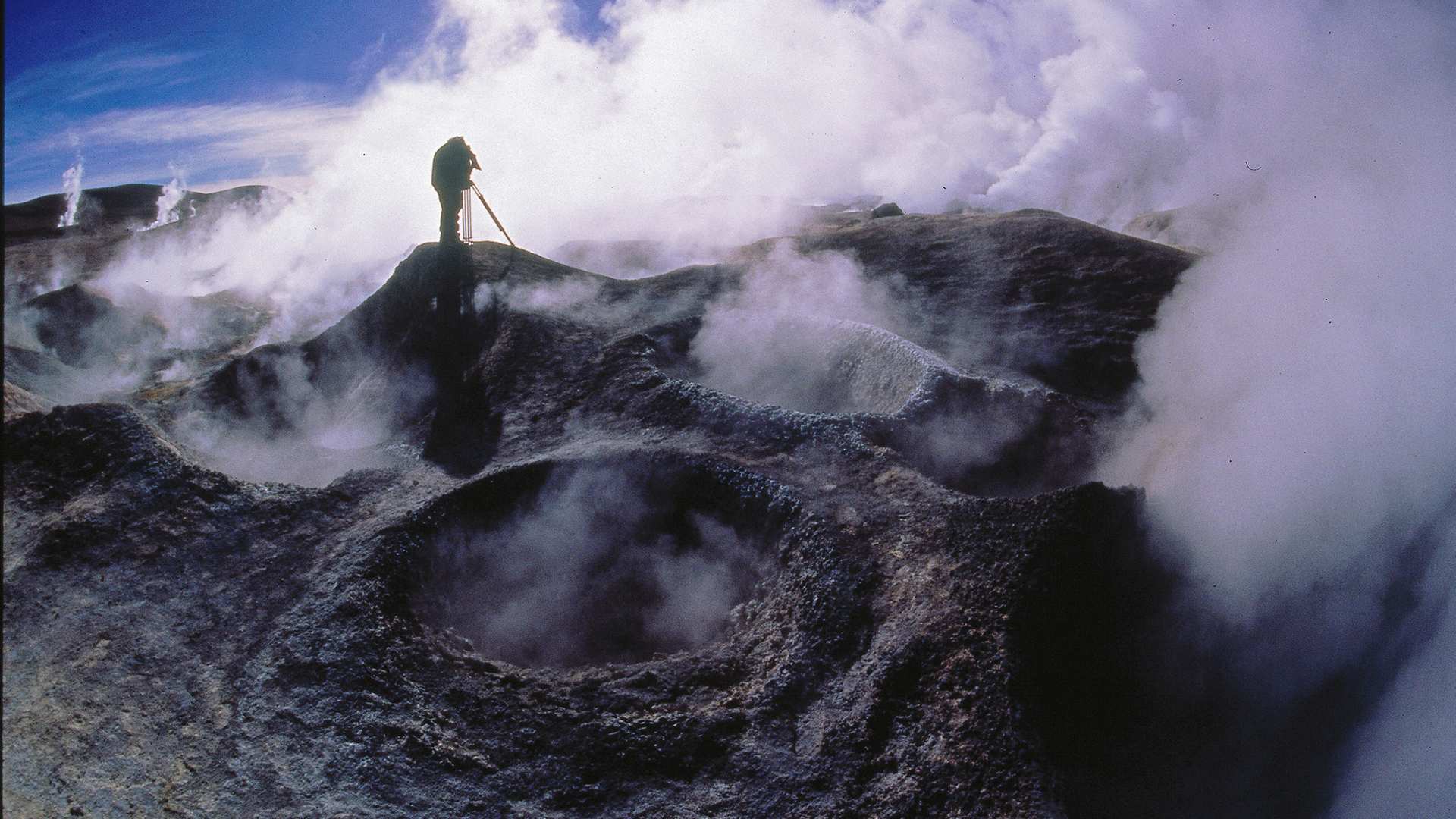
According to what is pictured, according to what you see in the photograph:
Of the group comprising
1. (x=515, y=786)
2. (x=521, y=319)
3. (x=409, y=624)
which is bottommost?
(x=515, y=786)

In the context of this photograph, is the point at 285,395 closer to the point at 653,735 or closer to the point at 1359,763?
the point at 653,735

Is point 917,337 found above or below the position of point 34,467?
above

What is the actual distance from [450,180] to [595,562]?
9359 millimetres

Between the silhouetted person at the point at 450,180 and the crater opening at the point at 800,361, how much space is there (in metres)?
4.99

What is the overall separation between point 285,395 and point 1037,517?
12.2 metres

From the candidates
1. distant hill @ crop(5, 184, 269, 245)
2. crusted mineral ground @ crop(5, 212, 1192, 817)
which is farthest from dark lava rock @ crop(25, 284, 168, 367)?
distant hill @ crop(5, 184, 269, 245)

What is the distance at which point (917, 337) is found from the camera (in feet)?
51.4

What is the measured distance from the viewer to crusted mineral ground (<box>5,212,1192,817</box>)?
23.5ft

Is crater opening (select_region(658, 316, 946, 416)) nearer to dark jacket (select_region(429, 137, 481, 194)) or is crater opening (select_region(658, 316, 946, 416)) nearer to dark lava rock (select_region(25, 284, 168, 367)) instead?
dark jacket (select_region(429, 137, 481, 194))

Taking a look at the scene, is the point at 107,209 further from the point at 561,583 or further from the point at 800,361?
the point at 561,583

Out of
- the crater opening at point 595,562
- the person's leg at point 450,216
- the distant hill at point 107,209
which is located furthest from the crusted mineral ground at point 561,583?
the distant hill at point 107,209

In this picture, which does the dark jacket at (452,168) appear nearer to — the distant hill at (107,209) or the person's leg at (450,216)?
the person's leg at (450,216)

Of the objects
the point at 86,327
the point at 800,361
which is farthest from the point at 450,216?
the point at 86,327

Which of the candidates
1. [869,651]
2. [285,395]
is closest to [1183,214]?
[869,651]
